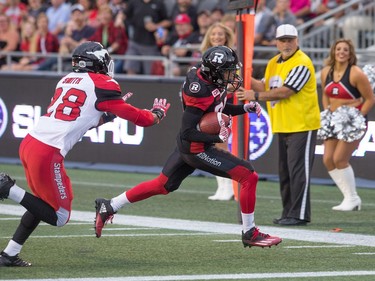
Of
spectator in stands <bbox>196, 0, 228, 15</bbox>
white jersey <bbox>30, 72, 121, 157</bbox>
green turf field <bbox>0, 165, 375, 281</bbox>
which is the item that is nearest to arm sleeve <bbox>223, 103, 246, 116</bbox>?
green turf field <bbox>0, 165, 375, 281</bbox>

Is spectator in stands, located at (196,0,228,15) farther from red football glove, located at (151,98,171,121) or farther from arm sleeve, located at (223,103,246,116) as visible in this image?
red football glove, located at (151,98,171,121)

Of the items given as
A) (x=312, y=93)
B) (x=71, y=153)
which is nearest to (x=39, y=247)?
(x=312, y=93)

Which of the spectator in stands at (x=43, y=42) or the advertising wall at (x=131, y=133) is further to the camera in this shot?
the spectator in stands at (x=43, y=42)

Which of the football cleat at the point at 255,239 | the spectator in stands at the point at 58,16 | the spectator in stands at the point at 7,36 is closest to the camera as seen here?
the football cleat at the point at 255,239

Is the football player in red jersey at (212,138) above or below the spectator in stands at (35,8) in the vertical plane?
below

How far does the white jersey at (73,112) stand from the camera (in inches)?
340

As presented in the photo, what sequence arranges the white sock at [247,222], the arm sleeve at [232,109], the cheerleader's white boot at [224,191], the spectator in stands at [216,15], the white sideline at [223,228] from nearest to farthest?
the white sock at [247,222]
the arm sleeve at [232,109]
the white sideline at [223,228]
the cheerleader's white boot at [224,191]
the spectator in stands at [216,15]

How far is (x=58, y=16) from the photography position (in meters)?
21.7

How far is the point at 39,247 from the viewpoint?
31.6ft

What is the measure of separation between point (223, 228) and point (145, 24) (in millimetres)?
8970

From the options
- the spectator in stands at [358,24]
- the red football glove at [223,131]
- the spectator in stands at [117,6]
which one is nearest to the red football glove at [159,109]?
the red football glove at [223,131]

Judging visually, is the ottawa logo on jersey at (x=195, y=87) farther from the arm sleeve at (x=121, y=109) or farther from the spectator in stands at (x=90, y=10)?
the spectator in stands at (x=90, y=10)

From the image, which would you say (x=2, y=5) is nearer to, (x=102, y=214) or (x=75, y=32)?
(x=75, y=32)

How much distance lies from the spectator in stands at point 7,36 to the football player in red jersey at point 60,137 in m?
12.6
